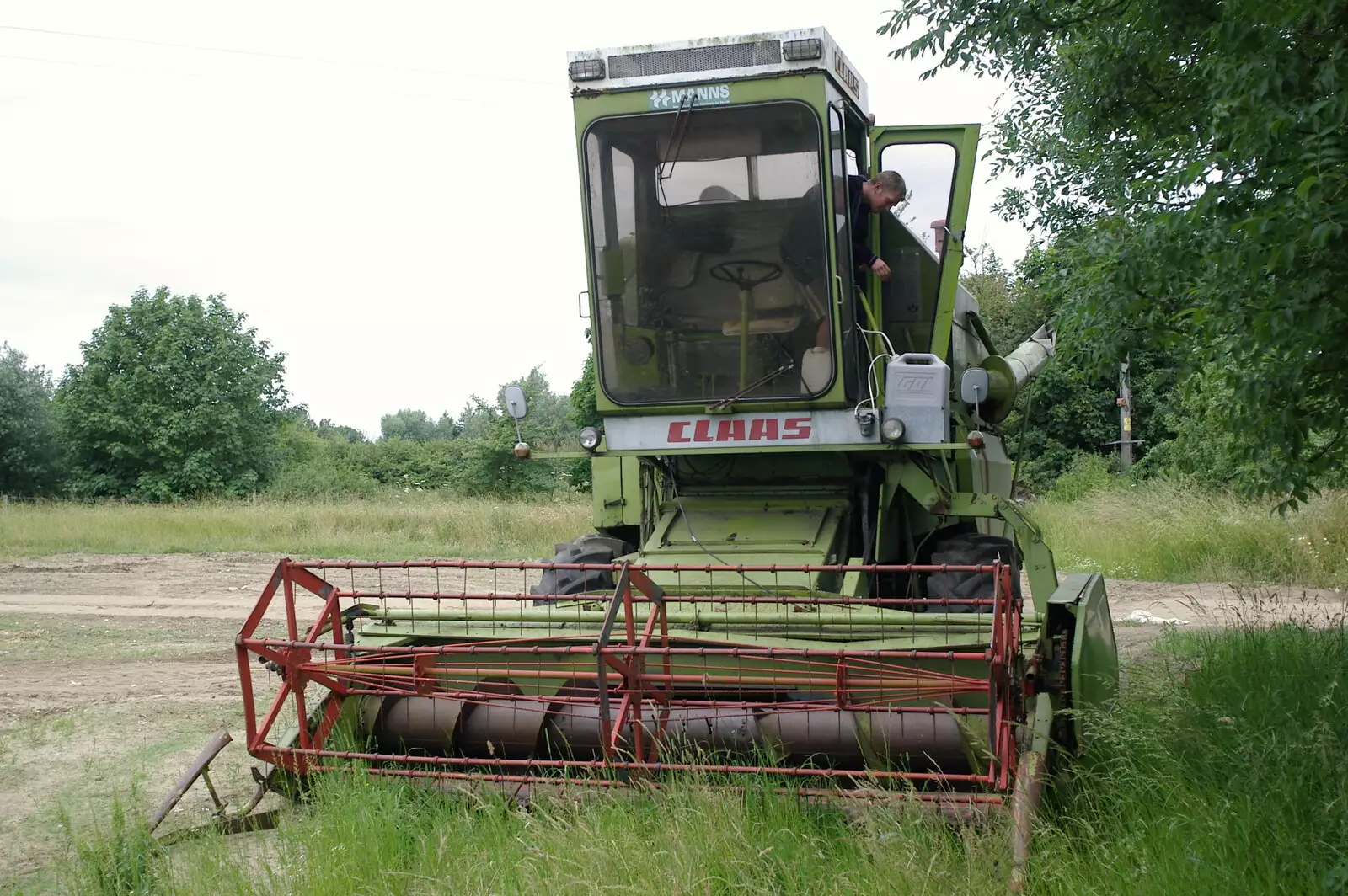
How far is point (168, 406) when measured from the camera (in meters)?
39.8

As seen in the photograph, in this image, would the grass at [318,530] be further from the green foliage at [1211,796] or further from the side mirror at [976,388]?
the green foliage at [1211,796]

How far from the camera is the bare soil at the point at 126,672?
5613 mm

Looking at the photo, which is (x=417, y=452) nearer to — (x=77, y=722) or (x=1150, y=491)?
(x=1150, y=491)

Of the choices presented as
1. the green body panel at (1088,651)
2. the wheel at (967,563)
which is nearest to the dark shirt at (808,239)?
the wheel at (967,563)

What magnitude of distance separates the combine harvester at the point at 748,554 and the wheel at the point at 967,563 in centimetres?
2

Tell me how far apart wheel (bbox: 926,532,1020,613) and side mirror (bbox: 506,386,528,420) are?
2.44 metres

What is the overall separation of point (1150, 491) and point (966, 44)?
14.0 meters

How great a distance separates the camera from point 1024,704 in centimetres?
464

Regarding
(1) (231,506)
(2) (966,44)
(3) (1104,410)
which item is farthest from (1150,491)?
(1) (231,506)

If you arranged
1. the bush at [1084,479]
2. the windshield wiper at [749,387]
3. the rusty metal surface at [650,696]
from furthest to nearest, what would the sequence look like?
the bush at [1084,479] < the windshield wiper at [749,387] < the rusty metal surface at [650,696]

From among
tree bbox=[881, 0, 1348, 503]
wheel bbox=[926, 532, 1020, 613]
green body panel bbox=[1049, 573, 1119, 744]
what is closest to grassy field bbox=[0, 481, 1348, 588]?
wheel bbox=[926, 532, 1020, 613]

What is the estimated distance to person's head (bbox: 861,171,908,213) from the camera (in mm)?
6508

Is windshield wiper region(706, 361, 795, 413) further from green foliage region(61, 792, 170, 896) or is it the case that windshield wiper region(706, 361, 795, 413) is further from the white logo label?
green foliage region(61, 792, 170, 896)

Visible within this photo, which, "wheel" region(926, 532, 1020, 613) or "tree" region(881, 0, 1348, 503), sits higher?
"tree" region(881, 0, 1348, 503)
